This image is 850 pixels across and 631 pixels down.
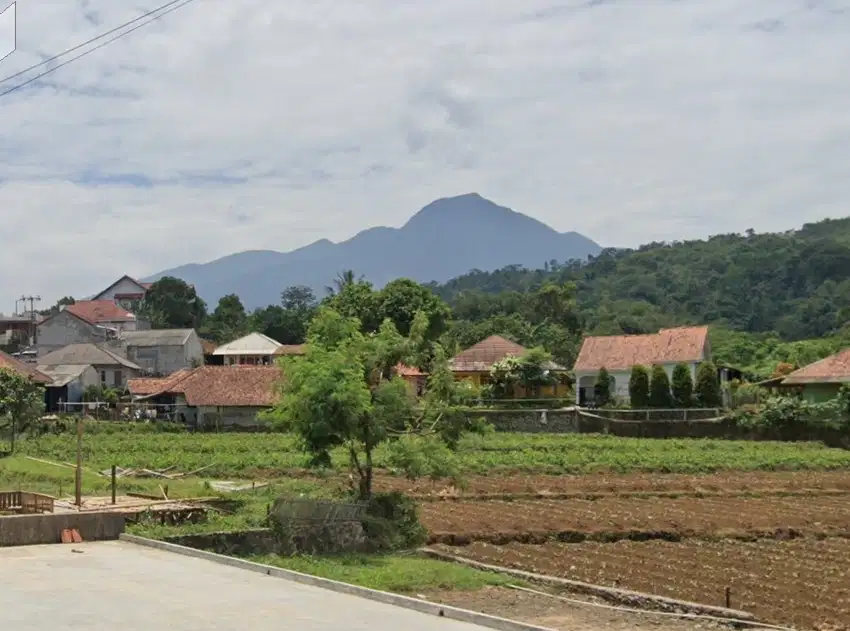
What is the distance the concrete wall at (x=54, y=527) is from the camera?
18781 millimetres

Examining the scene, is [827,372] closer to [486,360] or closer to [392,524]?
[486,360]

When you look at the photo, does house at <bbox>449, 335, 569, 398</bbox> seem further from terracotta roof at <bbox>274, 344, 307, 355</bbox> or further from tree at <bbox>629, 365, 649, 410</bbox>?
terracotta roof at <bbox>274, 344, 307, 355</bbox>

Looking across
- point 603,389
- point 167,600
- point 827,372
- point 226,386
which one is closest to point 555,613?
point 167,600

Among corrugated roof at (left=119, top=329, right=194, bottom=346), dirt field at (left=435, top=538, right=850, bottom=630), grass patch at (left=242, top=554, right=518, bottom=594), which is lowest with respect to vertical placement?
dirt field at (left=435, top=538, right=850, bottom=630)

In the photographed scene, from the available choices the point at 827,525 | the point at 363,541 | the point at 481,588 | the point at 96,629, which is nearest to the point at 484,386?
the point at 827,525

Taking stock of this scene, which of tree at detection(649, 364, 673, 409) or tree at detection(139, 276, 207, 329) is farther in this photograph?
tree at detection(139, 276, 207, 329)

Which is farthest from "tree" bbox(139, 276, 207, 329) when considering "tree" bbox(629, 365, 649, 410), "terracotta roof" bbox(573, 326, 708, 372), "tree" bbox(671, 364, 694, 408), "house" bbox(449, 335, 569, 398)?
"tree" bbox(671, 364, 694, 408)

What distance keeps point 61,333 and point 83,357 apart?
14.1m

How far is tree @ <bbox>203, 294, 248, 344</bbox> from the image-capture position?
99.8 meters

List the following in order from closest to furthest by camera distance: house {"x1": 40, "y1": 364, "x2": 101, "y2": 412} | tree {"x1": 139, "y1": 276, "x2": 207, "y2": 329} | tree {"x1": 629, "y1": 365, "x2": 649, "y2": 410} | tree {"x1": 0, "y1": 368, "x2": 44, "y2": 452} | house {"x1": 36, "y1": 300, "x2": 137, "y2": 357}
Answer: tree {"x1": 0, "y1": 368, "x2": 44, "y2": 452}
tree {"x1": 629, "y1": 365, "x2": 649, "y2": 410}
house {"x1": 40, "y1": 364, "x2": 101, "y2": 412}
house {"x1": 36, "y1": 300, "x2": 137, "y2": 357}
tree {"x1": 139, "y1": 276, "x2": 207, "y2": 329}

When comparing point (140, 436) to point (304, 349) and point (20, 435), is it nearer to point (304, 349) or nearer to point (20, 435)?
point (20, 435)

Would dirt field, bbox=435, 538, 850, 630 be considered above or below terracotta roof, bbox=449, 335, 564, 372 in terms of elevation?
below

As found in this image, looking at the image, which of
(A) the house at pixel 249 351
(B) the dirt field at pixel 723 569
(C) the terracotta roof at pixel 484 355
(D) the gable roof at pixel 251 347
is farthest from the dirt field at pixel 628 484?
(D) the gable roof at pixel 251 347

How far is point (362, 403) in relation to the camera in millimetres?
20297
